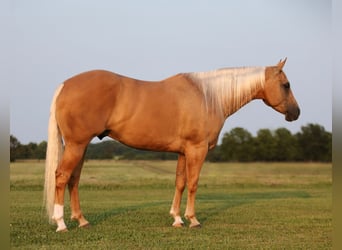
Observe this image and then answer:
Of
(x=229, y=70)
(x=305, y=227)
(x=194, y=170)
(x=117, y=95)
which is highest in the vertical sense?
(x=229, y=70)

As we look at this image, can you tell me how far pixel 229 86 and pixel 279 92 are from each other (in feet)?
3.24

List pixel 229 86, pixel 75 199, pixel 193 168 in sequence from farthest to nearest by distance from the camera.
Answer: pixel 229 86 → pixel 193 168 → pixel 75 199

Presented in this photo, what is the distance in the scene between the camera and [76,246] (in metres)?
5.40

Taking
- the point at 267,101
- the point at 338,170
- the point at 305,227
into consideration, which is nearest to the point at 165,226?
the point at 305,227

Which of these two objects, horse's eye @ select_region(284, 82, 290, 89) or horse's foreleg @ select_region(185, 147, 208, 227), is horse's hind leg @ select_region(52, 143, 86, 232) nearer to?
horse's foreleg @ select_region(185, 147, 208, 227)

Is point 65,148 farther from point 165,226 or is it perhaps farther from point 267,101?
point 267,101

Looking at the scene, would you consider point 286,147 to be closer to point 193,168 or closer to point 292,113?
point 292,113

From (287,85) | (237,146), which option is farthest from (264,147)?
(287,85)

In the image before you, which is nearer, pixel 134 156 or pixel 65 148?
pixel 65 148

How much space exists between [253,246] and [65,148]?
3225 mm

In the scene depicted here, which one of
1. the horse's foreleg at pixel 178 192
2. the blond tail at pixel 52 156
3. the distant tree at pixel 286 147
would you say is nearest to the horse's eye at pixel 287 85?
the horse's foreleg at pixel 178 192

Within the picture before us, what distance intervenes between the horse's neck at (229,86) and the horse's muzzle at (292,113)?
0.74 m

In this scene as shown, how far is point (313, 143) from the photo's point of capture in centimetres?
3788

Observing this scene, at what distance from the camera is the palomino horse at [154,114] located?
6.56 meters
